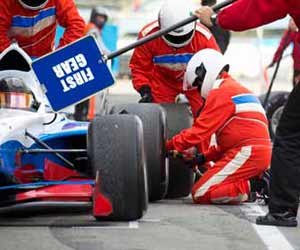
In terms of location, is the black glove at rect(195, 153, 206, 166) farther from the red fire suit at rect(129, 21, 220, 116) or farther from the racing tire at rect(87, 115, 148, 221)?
the racing tire at rect(87, 115, 148, 221)

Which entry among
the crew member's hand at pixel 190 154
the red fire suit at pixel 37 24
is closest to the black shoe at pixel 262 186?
the crew member's hand at pixel 190 154

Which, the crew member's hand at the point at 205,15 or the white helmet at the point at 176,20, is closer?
the crew member's hand at the point at 205,15

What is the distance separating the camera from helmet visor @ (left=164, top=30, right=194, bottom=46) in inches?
419

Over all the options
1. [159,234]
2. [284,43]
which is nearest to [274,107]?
[284,43]

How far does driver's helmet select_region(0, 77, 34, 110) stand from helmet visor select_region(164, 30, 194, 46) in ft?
7.18

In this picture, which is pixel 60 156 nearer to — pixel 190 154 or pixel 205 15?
pixel 205 15

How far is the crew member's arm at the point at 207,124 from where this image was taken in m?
9.33

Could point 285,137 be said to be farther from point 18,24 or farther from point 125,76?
point 125,76

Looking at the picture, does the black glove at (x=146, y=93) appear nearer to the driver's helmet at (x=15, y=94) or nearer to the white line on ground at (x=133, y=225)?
the driver's helmet at (x=15, y=94)

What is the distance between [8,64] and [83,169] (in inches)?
38.0

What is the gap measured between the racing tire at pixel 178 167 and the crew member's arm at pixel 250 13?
187 centimetres

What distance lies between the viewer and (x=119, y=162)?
25.6 ft

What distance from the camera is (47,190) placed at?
8.12 meters

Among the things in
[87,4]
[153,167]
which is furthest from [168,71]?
[87,4]
